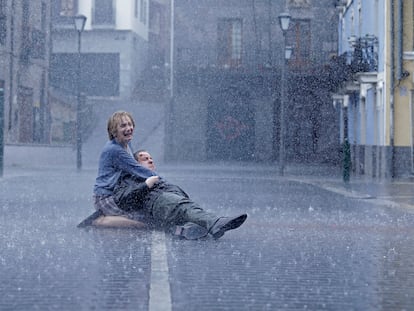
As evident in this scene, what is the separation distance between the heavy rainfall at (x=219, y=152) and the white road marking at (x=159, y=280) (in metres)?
0.02

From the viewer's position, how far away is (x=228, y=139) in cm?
4306

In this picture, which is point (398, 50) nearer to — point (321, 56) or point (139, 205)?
point (321, 56)

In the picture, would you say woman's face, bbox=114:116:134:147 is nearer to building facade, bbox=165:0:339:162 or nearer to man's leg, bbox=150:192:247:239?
man's leg, bbox=150:192:247:239

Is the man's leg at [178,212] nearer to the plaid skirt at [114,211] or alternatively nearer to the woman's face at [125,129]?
the plaid skirt at [114,211]

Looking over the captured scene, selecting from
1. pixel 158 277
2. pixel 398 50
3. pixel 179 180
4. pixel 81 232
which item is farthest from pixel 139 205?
pixel 398 50

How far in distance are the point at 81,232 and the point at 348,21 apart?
29755 mm

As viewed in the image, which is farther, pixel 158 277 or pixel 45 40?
pixel 45 40

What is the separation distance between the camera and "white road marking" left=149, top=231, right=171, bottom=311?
5.45 metres

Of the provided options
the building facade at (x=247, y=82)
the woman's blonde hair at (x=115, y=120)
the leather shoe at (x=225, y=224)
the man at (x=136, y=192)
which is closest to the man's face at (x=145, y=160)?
the man at (x=136, y=192)

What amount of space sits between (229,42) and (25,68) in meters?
9.80

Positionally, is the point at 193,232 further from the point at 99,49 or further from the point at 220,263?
the point at 99,49

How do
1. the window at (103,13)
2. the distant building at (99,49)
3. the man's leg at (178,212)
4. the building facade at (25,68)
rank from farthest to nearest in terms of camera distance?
the window at (103,13), the distant building at (99,49), the building facade at (25,68), the man's leg at (178,212)

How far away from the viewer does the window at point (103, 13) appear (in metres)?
54.1

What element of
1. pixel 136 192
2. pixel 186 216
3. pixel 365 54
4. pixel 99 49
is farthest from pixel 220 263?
pixel 99 49
